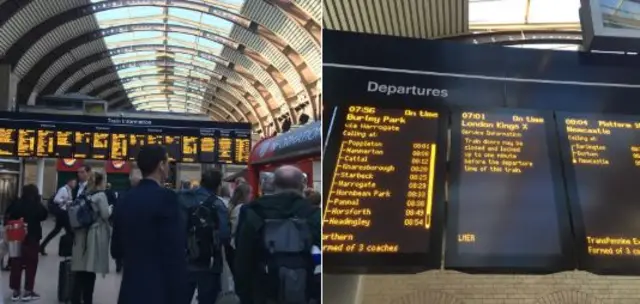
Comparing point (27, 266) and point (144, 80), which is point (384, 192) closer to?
point (27, 266)

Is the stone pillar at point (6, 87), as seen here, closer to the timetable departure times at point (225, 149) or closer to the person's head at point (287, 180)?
the timetable departure times at point (225, 149)

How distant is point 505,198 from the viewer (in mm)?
2506

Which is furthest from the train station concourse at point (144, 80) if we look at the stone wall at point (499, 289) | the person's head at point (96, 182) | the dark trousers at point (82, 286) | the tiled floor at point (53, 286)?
the stone wall at point (499, 289)

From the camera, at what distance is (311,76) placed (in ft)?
97.7

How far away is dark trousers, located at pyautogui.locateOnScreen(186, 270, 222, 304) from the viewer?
4.50 metres

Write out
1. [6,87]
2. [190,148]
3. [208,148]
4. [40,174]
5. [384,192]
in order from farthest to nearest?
1. [40,174]
2. [6,87]
3. [208,148]
4. [190,148]
5. [384,192]

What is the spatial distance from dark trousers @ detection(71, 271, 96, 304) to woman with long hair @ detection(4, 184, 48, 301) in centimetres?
80

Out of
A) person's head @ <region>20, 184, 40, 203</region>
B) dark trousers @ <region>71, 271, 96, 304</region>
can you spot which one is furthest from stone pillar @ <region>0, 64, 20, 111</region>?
dark trousers @ <region>71, 271, 96, 304</region>

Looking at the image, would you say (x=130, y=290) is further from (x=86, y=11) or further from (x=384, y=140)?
(x=86, y=11)

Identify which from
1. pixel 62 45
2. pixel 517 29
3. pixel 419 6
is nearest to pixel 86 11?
pixel 62 45

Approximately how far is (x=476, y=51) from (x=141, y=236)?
1.61 metres

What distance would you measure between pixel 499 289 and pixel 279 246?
8.11 ft

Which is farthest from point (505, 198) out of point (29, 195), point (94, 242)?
point (29, 195)

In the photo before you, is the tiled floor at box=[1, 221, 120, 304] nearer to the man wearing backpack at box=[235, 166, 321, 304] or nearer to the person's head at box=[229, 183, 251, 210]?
the person's head at box=[229, 183, 251, 210]
